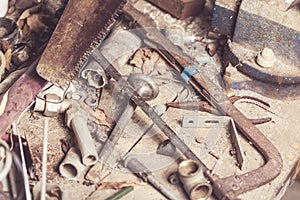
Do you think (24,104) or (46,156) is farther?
(24,104)

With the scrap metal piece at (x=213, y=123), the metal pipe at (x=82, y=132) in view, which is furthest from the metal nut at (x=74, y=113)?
the scrap metal piece at (x=213, y=123)

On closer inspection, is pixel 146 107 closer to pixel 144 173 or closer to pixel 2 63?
pixel 144 173

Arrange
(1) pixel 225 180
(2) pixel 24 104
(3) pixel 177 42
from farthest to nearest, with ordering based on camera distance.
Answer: (3) pixel 177 42 → (2) pixel 24 104 → (1) pixel 225 180

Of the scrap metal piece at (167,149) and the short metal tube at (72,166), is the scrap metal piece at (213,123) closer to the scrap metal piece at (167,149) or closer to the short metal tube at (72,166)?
the scrap metal piece at (167,149)

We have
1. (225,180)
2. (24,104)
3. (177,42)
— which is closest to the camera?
(225,180)

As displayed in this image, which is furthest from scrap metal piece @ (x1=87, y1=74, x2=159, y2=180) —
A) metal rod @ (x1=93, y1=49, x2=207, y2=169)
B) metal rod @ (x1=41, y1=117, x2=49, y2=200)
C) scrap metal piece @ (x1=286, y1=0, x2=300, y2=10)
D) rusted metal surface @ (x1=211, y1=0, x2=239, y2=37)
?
scrap metal piece @ (x1=286, y1=0, x2=300, y2=10)

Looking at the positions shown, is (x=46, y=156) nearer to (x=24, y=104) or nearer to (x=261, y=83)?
(x=24, y=104)

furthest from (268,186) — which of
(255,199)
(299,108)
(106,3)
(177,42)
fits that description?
(106,3)
